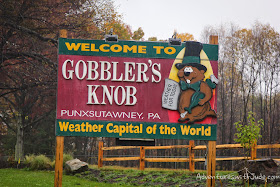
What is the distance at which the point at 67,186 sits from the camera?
13.8m

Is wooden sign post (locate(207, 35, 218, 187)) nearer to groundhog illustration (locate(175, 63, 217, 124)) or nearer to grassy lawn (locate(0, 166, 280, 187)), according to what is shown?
groundhog illustration (locate(175, 63, 217, 124))

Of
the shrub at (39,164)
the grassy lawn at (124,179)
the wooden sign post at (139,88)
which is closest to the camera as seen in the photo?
the wooden sign post at (139,88)

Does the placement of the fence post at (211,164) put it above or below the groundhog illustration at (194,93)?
below

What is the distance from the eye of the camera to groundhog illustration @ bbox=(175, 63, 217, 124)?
1032 cm

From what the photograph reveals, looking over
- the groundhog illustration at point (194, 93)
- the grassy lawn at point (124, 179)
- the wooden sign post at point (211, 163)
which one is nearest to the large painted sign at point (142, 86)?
the groundhog illustration at point (194, 93)

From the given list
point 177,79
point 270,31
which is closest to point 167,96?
point 177,79

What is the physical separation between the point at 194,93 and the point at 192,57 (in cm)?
100

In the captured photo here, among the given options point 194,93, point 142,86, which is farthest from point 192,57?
point 142,86

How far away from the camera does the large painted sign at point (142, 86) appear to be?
405 inches

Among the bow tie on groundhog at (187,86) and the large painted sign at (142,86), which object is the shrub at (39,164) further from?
the bow tie on groundhog at (187,86)

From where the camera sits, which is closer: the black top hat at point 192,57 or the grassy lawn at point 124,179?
the black top hat at point 192,57

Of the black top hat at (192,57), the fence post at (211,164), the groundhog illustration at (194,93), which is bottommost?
the fence post at (211,164)

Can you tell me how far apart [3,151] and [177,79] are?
110 feet

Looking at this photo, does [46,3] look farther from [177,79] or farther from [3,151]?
[3,151]
